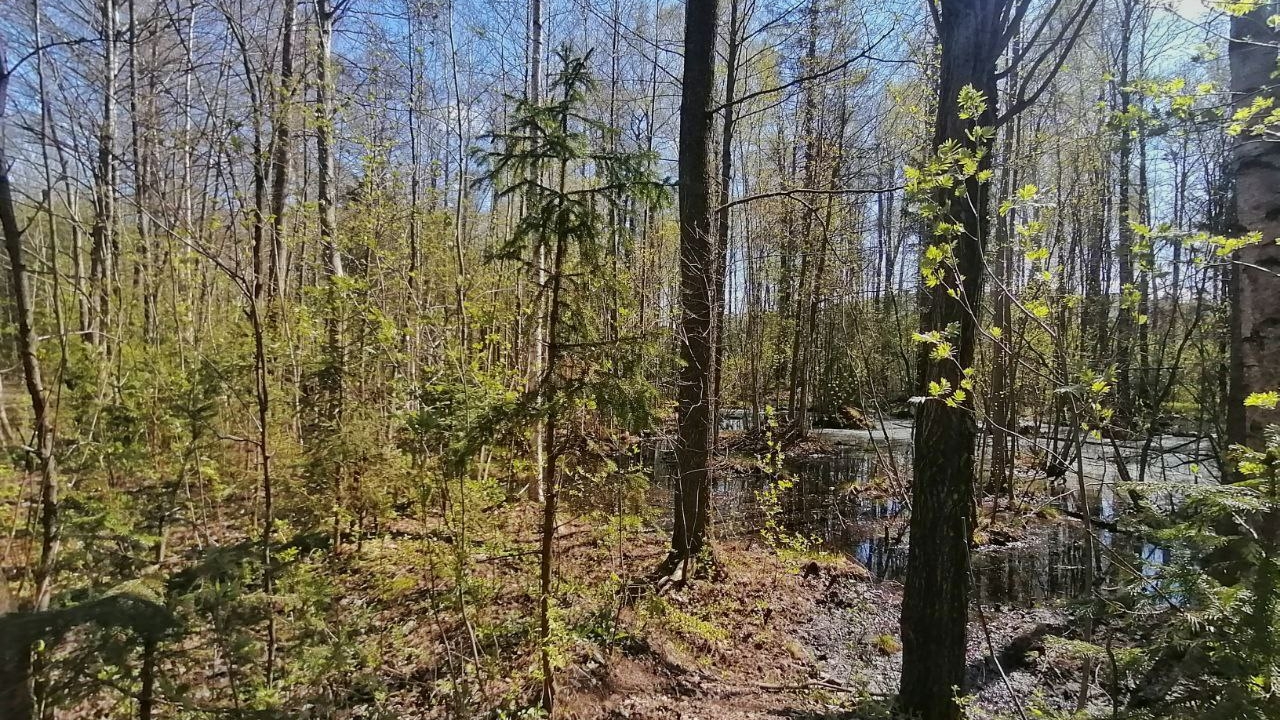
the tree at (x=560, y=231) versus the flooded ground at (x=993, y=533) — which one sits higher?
the tree at (x=560, y=231)

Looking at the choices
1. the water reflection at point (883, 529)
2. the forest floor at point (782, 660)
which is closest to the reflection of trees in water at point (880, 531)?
the water reflection at point (883, 529)

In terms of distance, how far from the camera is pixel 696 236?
201 inches

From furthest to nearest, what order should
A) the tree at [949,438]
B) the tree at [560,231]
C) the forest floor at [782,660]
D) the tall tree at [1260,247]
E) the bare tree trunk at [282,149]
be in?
the forest floor at [782,660]
the bare tree trunk at [282,149]
the tree at [949,438]
the tree at [560,231]
the tall tree at [1260,247]

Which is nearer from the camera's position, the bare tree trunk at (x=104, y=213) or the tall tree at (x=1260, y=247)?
the tall tree at (x=1260, y=247)

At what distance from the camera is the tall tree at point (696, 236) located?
5.13 metres

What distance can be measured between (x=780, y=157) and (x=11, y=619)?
15398 mm

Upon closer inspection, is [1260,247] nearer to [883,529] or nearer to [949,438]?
[949,438]

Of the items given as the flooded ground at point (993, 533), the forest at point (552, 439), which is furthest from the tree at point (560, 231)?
the flooded ground at point (993, 533)

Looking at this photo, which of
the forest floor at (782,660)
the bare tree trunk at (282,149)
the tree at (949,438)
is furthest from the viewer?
the forest floor at (782,660)

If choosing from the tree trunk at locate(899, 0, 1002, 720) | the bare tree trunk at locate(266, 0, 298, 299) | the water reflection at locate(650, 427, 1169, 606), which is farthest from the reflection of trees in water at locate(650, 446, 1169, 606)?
the bare tree trunk at locate(266, 0, 298, 299)

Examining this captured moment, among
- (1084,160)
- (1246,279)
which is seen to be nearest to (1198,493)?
(1246,279)

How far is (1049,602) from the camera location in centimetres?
593

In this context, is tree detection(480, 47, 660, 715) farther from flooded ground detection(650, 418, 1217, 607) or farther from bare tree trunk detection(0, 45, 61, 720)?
flooded ground detection(650, 418, 1217, 607)

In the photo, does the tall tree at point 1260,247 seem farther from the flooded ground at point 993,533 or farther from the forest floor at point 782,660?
the forest floor at point 782,660
